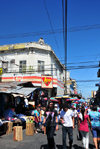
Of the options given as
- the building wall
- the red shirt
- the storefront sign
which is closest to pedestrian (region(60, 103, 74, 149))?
the red shirt

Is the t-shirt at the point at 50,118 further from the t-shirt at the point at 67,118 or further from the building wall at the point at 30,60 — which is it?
the building wall at the point at 30,60

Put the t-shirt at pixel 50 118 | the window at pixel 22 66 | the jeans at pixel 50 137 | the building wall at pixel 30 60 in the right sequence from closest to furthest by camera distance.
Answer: the jeans at pixel 50 137 → the t-shirt at pixel 50 118 → the building wall at pixel 30 60 → the window at pixel 22 66

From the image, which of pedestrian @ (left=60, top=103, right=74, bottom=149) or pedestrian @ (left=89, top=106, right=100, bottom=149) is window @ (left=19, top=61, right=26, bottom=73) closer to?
pedestrian @ (left=60, top=103, right=74, bottom=149)

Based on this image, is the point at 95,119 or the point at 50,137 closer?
the point at 50,137

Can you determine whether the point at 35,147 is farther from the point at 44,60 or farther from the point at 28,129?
the point at 44,60

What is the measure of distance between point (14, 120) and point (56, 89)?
13.7m

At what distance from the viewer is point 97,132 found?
5.69m

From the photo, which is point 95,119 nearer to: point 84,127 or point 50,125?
point 84,127

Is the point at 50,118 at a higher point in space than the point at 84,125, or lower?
higher

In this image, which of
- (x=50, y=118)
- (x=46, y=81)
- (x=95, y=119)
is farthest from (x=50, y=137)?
(x=46, y=81)

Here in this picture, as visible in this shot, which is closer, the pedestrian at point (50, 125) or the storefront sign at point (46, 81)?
the pedestrian at point (50, 125)

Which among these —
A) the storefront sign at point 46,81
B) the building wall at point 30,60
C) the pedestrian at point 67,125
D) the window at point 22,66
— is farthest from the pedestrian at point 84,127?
the window at point 22,66

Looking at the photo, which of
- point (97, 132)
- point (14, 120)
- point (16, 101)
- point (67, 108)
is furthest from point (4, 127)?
point (97, 132)

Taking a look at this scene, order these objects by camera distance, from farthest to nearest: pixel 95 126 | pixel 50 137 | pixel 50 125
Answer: pixel 95 126 → pixel 50 125 → pixel 50 137
